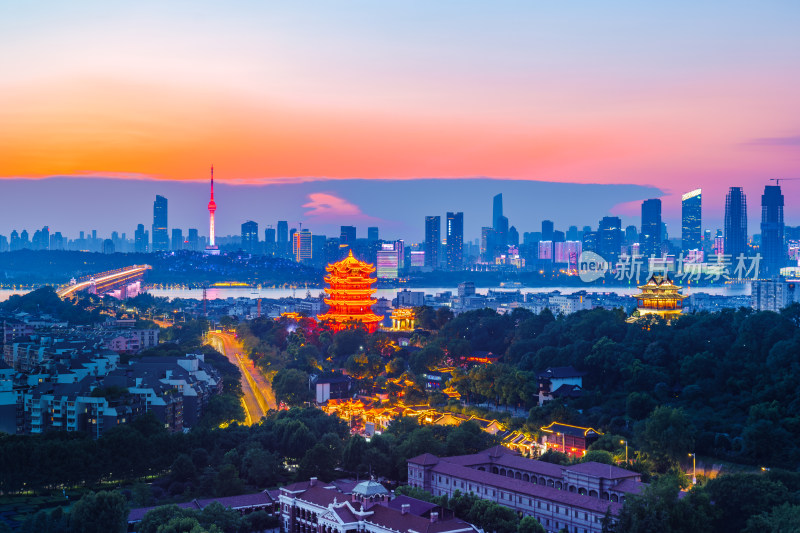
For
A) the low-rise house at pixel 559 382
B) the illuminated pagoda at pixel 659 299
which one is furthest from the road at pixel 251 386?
the illuminated pagoda at pixel 659 299

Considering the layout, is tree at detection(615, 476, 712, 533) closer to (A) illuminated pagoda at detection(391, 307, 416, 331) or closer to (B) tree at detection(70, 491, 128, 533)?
(B) tree at detection(70, 491, 128, 533)

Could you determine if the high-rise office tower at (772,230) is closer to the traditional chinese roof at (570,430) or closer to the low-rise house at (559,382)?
the low-rise house at (559,382)

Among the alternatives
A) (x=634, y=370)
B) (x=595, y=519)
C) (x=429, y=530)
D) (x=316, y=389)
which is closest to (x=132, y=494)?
(x=429, y=530)

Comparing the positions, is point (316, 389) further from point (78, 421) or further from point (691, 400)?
point (691, 400)

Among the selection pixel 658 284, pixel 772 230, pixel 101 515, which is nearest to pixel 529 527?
pixel 101 515

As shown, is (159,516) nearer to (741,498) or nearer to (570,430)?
(741,498)
